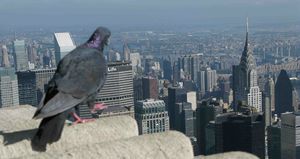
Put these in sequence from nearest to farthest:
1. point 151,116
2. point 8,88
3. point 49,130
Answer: point 49,130 < point 151,116 < point 8,88

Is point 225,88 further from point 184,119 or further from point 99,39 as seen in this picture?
point 99,39

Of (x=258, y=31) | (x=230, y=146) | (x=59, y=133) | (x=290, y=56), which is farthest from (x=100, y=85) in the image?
(x=258, y=31)

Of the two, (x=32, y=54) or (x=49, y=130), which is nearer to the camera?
(x=49, y=130)

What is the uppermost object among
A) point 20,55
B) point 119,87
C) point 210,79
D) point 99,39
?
point 99,39

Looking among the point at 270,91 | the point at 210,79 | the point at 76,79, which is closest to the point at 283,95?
the point at 270,91

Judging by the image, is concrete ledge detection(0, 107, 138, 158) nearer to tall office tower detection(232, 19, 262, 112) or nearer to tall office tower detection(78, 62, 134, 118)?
tall office tower detection(78, 62, 134, 118)

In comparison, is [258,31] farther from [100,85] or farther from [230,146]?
[100,85]

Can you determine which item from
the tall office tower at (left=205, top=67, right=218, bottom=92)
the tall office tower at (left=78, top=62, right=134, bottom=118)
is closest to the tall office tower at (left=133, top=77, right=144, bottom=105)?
the tall office tower at (left=78, top=62, right=134, bottom=118)
